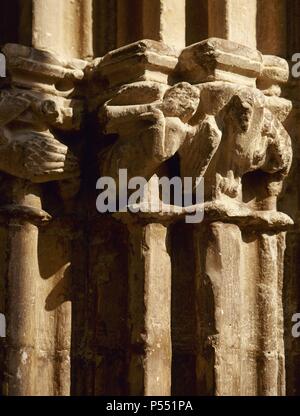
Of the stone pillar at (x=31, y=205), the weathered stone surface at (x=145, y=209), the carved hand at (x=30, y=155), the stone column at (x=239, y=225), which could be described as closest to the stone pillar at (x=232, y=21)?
the weathered stone surface at (x=145, y=209)

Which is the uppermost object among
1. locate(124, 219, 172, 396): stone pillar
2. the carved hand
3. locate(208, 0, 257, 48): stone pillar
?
locate(208, 0, 257, 48): stone pillar

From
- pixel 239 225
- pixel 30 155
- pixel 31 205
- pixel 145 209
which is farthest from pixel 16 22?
pixel 239 225

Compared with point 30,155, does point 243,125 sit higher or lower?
higher

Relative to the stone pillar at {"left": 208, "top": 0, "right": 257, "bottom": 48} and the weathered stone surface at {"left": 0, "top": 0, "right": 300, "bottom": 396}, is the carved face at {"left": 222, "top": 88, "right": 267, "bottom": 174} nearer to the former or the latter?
the weathered stone surface at {"left": 0, "top": 0, "right": 300, "bottom": 396}

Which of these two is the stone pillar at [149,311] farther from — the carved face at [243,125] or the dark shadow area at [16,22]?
the dark shadow area at [16,22]

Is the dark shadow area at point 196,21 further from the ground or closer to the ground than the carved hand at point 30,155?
further from the ground

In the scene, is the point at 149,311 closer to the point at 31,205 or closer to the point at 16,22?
the point at 31,205

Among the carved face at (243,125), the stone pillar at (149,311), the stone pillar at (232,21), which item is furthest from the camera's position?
the stone pillar at (232,21)

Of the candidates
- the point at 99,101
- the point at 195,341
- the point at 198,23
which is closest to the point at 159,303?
the point at 195,341

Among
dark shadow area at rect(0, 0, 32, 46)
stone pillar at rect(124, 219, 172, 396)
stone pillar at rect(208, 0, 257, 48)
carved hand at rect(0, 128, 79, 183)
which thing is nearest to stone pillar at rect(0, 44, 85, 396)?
carved hand at rect(0, 128, 79, 183)

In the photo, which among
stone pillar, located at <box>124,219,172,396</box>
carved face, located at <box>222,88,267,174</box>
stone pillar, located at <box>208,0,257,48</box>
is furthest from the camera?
stone pillar, located at <box>208,0,257,48</box>

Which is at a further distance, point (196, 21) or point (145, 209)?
point (196, 21)

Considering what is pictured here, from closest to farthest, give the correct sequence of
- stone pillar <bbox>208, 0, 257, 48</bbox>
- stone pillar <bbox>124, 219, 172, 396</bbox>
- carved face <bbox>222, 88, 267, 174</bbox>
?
stone pillar <bbox>124, 219, 172, 396</bbox>, carved face <bbox>222, 88, 267, 174</bbox>, stone pillar <bbox>208, 0, 257, 48</bbox>

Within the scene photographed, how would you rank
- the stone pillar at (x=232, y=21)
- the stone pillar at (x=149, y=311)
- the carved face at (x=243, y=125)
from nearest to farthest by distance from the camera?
the stone pillar at (x=149, y=311)
the carved face at (x=243, y=125)
the stone pillar at (x=232, y=21)
